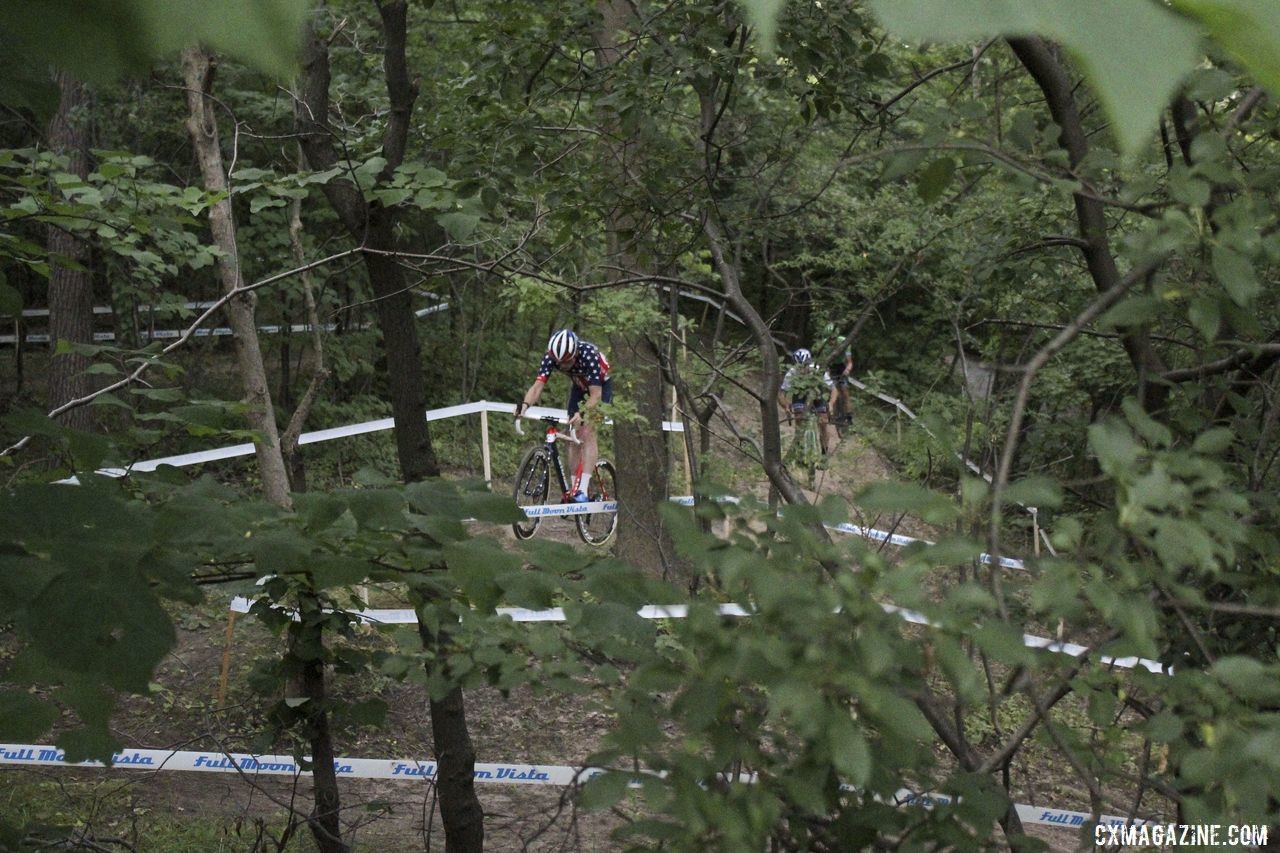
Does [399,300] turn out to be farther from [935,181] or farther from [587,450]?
[587,450]

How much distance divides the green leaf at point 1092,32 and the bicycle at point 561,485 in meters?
10.3

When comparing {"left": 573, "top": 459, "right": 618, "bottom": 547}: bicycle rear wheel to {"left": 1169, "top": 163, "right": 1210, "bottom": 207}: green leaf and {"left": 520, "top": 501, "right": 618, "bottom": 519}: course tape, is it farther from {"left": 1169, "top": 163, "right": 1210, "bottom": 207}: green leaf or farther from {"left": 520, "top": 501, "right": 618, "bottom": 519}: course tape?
{"left": 1169, "top": 163, "right": 1210, "bottom": 207}: green leaf

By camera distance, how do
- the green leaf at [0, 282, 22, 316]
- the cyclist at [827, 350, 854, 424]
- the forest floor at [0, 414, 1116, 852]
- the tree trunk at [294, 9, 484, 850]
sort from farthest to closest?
the cyclist at [827, 350, 854, 424], the forest floor at [0, 414, 1116, 852], the tree trunk at [294, 9, 484, 850], the green leaf at [0, 282, 22, 316]

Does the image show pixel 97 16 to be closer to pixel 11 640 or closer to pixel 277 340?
pixel 11 640

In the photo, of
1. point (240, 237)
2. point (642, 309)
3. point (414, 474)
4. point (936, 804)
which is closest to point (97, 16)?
point (936, 804)

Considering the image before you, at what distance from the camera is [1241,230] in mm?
1437

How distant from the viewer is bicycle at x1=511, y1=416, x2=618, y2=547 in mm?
10984

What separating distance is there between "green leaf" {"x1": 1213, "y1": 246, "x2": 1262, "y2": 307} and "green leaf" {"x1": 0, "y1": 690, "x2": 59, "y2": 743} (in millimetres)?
1891

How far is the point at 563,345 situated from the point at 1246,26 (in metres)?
8.69

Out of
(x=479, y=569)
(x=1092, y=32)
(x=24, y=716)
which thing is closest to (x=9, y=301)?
(x=24, y=716)

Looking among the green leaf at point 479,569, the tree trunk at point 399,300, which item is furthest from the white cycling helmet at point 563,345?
the green leaf at point 479,569

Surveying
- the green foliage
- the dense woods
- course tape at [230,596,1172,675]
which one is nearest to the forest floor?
course tape at [230,596,1172,675]

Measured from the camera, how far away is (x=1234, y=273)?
1410 mm

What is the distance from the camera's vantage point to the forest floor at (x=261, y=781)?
18.0ft
